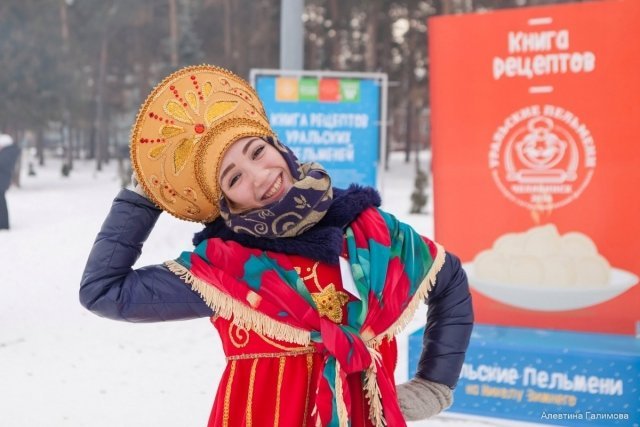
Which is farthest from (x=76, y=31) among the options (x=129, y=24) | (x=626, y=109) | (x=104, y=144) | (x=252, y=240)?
(x=252, y=240)

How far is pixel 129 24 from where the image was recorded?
24.0 metres

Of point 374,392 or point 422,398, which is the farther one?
point 422,398

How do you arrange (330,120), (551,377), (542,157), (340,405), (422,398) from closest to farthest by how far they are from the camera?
(340,405), (422,398), (551,377), (542,157), (330,120)

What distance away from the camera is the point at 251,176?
58.8 inches

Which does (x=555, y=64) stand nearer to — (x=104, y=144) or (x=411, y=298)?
(x=411, y=298)

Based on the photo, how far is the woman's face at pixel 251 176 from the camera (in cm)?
150

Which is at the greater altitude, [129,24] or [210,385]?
[129,24]

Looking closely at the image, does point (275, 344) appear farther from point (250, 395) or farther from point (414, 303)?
point (414, 303)

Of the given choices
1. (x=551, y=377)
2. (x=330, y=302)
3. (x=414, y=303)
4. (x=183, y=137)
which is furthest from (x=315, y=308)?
(x=551, y=377)

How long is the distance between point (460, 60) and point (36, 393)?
10.1 feet

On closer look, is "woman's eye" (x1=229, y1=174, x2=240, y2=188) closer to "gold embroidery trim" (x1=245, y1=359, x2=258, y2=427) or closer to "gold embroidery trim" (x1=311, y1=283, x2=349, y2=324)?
"gold embroidery trim" (x1=311, y1=283, x2=349, y2=324)

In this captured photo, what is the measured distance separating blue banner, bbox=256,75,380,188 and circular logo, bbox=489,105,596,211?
274 centimetres

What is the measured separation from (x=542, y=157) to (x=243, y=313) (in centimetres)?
278

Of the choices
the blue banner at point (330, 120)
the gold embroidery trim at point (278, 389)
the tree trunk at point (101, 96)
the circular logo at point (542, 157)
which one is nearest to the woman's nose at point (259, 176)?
the gold embroidery trim at point (278, 389)
